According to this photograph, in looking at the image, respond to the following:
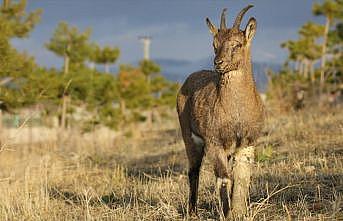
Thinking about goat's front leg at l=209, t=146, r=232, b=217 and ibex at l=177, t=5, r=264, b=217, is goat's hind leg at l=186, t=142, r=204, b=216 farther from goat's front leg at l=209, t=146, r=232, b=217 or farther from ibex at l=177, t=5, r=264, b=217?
goat's front leg at l=209, t=146, r=232, b=217

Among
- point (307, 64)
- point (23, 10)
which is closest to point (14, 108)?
point (23, 10)

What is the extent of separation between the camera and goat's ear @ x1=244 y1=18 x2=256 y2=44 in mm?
6160

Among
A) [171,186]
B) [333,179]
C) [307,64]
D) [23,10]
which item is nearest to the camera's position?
[333,179]

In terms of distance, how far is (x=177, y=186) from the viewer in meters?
8.11

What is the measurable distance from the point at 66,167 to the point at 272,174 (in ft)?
18.7

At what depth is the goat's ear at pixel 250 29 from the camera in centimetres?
616

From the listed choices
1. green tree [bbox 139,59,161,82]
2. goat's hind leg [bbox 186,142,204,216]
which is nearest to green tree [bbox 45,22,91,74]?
green tree [bbox 139,59,161,82]

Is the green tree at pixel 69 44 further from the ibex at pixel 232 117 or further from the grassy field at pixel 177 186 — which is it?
the ibex at pixel 232 117

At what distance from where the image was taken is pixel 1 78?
615 inches

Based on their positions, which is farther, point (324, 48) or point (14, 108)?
point (324, 48)

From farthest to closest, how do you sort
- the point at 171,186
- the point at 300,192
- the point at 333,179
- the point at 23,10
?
1. the point at 23,10
2. the point at 171,186
3. the point at 333,179
4. the point at 300,192

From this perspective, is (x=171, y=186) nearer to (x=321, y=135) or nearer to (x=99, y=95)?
(x=321, y=135)

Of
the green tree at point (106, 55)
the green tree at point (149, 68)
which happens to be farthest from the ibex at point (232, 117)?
the green tree at point (149, 68)

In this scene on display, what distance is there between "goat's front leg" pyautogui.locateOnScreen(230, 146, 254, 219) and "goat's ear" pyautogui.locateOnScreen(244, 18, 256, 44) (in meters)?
1.34
